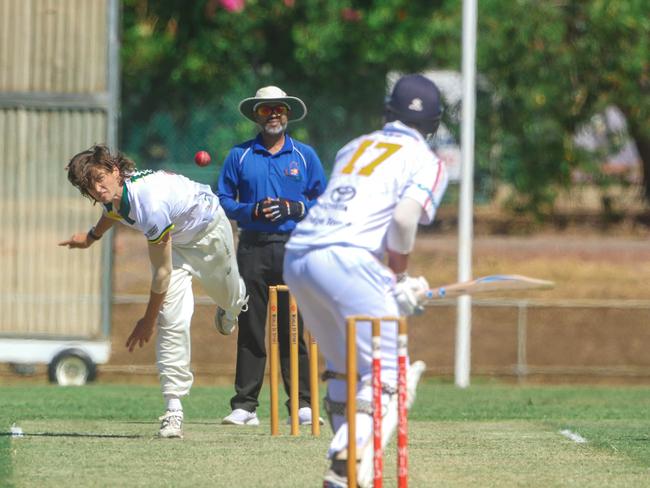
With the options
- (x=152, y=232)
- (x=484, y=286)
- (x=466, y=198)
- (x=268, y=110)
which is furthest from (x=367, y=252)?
(x=466, y=198)

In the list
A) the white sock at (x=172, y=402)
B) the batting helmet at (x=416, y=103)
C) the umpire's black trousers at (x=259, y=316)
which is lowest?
the white sock at (x=172, y=402)

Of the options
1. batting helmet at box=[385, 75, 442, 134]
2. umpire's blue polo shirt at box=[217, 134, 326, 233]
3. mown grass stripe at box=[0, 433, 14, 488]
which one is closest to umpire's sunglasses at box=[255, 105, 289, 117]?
umpire's blue polo shirt at box=[217, 134, 326, 233]

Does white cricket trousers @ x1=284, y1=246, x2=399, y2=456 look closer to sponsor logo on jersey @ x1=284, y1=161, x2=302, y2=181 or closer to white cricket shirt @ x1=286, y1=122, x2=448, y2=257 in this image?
white cricket shirt @ x1=286, y1=122, x2=448, y2=257

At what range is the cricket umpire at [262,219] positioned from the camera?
996 cm

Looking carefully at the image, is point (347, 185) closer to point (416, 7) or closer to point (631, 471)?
point (631, 471)

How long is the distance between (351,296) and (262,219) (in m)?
3.51

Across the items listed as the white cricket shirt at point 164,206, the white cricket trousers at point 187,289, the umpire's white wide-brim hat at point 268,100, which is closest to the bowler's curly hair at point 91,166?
the white cricket shirt at point 164,206

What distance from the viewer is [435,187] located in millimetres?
6500

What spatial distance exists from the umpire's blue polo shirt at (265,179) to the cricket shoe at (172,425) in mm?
1582

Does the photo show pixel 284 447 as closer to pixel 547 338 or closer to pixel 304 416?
pixel 304 416

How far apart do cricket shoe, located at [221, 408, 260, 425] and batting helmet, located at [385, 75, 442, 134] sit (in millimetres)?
3646

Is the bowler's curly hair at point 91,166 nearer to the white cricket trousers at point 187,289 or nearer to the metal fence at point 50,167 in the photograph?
the white cricket trousers at point 187,289

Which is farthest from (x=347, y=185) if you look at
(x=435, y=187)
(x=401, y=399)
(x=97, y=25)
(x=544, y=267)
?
(x=544, y=267)

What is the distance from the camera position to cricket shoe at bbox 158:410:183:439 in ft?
29.0
